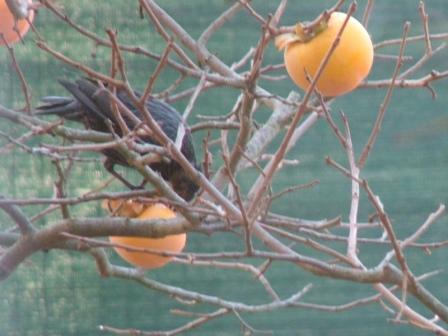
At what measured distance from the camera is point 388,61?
5.96 feet

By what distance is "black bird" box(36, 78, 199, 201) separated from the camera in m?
1.19

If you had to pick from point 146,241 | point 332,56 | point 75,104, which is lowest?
point 146,241

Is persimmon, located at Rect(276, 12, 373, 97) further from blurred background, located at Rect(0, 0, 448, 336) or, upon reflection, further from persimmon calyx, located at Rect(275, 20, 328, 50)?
blurred background, located at Rect(0, 0, 448, 336)

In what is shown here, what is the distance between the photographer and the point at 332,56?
854mm

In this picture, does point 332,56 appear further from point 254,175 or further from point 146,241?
point 254,175

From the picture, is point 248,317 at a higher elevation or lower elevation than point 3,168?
lower

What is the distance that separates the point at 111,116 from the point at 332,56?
1.34 ft

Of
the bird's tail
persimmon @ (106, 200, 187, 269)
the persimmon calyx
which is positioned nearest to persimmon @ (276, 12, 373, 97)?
the persimmon calyx

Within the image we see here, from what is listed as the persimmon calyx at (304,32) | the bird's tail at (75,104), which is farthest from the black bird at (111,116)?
the persimmon calyx at (304,32)

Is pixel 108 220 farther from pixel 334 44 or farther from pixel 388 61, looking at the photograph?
pixel 388 61

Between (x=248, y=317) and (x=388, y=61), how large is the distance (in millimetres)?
513

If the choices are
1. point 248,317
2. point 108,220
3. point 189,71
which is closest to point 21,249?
point 108,220

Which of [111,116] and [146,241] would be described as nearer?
[146,241]

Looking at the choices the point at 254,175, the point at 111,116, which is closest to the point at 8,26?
the point at 111,116
